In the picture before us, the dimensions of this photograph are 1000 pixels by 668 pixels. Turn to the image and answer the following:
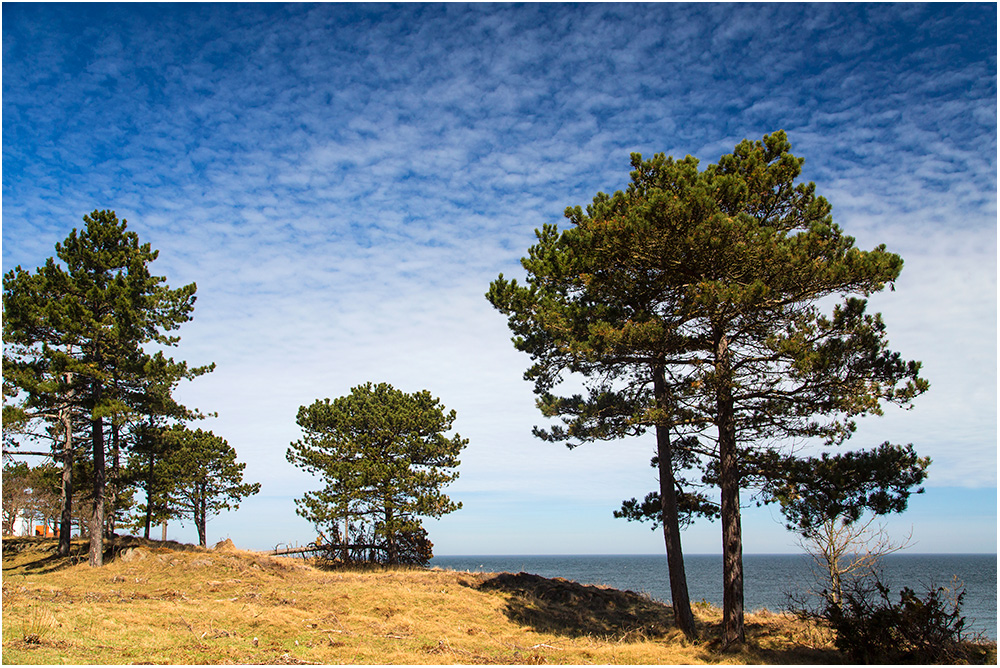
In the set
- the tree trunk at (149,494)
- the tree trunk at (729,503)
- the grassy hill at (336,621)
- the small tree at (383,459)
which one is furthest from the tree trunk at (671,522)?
the tree trunk at (149,494)

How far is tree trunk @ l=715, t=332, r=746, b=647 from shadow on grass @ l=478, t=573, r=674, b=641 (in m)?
2.51

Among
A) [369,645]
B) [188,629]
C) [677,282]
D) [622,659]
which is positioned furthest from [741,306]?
[188,629]

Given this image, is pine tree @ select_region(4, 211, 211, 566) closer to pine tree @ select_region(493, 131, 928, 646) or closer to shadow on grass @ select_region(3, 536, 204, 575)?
shadow on grass @ select_region(3, 536, 204, 575)

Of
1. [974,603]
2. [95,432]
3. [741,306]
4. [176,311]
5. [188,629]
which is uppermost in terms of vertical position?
[176,311]

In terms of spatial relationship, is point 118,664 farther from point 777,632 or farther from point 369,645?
point 777,632

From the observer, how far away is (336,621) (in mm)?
14445

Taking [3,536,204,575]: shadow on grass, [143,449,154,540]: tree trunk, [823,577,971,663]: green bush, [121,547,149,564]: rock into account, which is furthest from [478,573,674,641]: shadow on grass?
[143,449,154,540]: tree trunk

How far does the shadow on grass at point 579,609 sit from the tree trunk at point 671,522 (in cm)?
80

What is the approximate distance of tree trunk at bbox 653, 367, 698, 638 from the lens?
15.2 m

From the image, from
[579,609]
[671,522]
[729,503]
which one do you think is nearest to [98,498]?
[579,609]

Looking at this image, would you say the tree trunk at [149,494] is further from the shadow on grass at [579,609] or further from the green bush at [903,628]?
the green bush at [903,628]

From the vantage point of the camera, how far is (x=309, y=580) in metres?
22.1

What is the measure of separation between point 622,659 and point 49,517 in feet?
151

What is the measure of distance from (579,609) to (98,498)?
18.8 m
